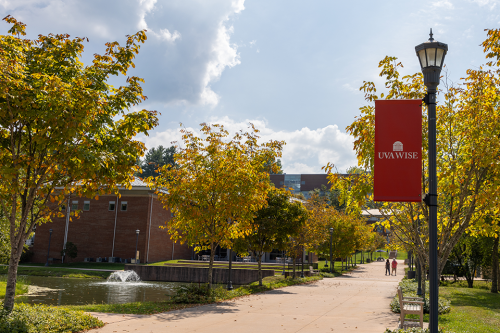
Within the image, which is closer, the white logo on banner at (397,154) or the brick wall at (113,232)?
the white logo on banner at (397,154)

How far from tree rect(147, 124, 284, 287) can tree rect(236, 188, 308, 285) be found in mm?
5155

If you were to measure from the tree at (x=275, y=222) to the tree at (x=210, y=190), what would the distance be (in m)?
5.15

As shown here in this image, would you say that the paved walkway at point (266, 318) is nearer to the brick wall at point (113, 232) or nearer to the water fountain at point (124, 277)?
the water fountain at point (124, 277)

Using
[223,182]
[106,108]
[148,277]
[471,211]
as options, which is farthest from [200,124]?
[148,277]

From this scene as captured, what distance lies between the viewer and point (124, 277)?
3234 cm

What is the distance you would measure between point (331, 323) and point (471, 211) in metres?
5.18

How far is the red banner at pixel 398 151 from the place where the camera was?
640cm

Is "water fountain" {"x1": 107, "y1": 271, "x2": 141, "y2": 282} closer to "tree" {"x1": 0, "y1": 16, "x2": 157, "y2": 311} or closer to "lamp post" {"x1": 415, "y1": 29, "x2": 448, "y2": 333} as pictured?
"tree" {"x1": 0, "y1": 16, "x2": 157, "y2": 311}

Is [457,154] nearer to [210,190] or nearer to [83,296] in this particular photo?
[210,190]

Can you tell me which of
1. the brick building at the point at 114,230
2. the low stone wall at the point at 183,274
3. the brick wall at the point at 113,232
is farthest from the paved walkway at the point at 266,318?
the brick wall at the point at 113,232

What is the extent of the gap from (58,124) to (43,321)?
14.1ft

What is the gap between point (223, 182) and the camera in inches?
653

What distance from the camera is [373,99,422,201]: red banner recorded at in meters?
6.40

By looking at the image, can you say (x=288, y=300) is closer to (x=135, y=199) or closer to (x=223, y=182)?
(x=223, y=182)
